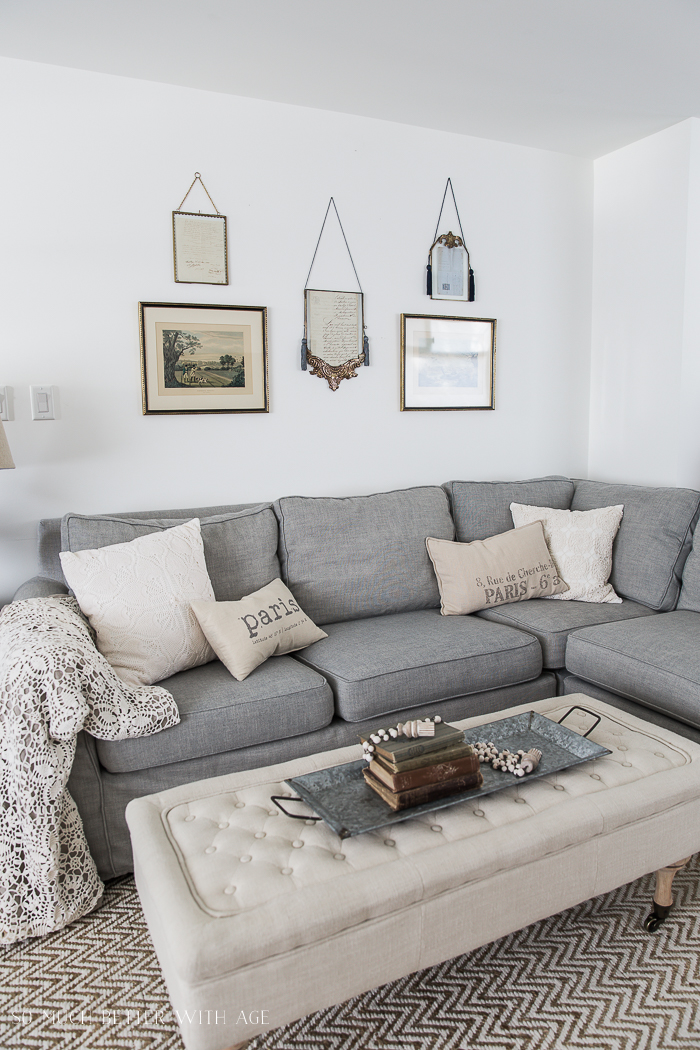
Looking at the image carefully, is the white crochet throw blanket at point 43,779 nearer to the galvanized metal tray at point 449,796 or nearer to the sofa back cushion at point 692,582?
the galvanized metal tray at point 449,796

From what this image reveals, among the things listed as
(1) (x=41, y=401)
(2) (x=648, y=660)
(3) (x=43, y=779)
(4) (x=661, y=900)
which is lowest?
(4) (x=661, y=900)

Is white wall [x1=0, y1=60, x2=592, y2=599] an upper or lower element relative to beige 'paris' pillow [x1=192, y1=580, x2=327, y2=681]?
upper

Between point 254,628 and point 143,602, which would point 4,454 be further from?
point 254,628

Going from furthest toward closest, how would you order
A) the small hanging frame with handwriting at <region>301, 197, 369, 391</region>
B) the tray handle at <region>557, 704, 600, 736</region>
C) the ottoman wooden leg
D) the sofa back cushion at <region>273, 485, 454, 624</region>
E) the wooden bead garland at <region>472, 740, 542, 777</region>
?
the small hanging frame with handwriting at <region>301, 197, 369, 391</region>
the sofa back cushion at <region>273, 485, 454, 624</region>
the tray handle at <region>557, 704, 600, 736</region>
the ottoman wooden leg
the wooden bead garland at <region>472, 740, 542, 777</region>

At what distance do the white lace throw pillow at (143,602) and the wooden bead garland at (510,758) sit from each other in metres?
0.97

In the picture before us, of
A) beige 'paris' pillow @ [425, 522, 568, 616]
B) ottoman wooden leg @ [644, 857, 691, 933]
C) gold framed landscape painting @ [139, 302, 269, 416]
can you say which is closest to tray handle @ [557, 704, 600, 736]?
ottoman wooden leg @ [644, 857, 691, 933]

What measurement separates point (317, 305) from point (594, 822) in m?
2.34

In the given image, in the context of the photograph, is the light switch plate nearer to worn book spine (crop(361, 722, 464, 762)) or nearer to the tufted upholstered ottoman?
the tufted upholstered ottoman

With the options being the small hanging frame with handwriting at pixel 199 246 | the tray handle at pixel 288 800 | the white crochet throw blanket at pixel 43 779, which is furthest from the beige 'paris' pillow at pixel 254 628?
the small hanging frame with handwriting at pixel 199 246

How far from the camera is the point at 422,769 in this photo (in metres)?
1.49

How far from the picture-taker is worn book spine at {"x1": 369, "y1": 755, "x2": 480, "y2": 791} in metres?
1.47

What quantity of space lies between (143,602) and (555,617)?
4.90 feet

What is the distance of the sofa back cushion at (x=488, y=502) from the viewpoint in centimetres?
315

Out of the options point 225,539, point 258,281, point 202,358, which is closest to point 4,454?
point 225,539
